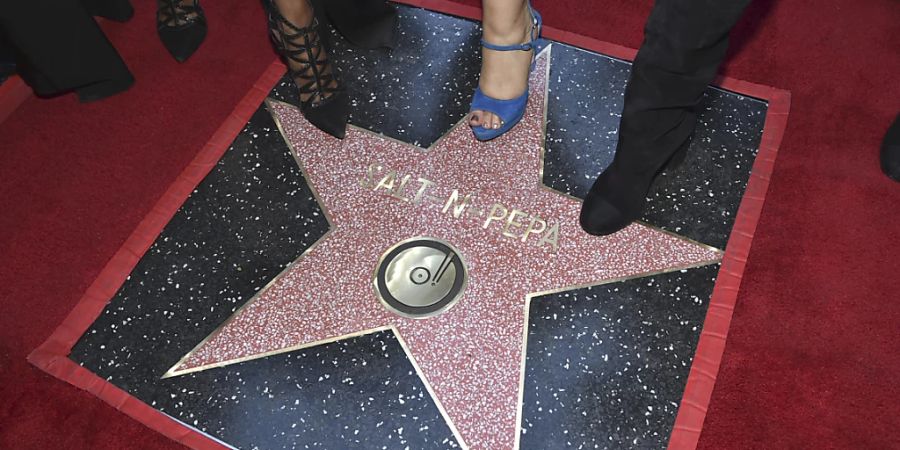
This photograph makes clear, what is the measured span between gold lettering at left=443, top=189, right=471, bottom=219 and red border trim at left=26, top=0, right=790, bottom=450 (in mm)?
487

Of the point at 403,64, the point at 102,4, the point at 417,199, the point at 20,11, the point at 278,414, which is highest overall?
the point at 20,11

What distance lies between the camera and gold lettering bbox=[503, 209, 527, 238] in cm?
132

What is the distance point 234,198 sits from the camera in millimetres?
1407

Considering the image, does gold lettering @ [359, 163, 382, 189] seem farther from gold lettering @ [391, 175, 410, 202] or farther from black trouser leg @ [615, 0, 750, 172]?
black trouser leg @ [615, 0, 750, 172]

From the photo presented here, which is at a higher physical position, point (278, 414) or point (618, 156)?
point (618, 156)

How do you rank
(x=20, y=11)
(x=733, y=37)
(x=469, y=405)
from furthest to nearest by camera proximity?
(x=733, y=37) < (x=20, y=11) < (x=469, y=405)

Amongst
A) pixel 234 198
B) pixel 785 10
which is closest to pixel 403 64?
pixel 234 198

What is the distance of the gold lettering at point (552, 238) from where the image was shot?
1.30 meters

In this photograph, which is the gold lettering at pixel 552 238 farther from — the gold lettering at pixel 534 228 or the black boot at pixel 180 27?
the black boot at pixel 180 27

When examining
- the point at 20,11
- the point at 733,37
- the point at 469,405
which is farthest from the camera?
the point at 733,37

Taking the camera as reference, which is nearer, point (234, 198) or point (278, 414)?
point (278, 414)

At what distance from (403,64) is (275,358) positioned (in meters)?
0.75

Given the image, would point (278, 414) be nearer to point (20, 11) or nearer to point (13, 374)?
point (13, 374)

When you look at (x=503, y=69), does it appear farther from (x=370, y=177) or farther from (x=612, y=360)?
(x=612, y=360)
